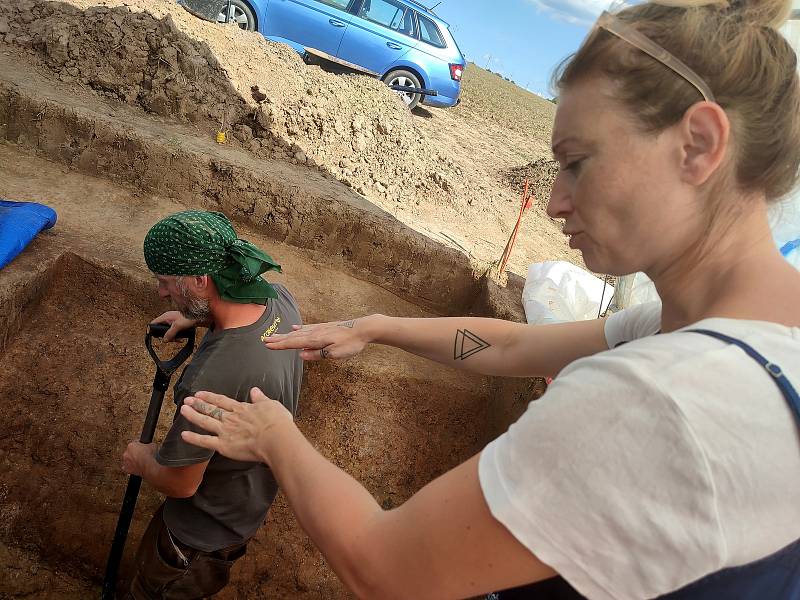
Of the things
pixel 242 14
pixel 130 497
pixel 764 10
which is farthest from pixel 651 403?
pixel 242 14

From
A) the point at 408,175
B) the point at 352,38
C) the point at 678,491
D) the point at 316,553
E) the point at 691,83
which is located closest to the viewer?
the point at 678,491

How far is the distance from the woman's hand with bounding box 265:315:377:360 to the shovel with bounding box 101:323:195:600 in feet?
2.46

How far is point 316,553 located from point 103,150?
3450 mm

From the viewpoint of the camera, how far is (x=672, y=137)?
2.98ft

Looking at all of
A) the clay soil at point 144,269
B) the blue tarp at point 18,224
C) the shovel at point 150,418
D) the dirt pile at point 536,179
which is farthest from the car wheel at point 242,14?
the shovel at point 150,418

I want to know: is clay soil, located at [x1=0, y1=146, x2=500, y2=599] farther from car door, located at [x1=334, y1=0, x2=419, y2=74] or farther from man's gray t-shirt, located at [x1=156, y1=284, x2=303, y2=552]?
car door, located at [x1=334, y1=0, x2=419, y2=74]

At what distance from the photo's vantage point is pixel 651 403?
0.71 meters

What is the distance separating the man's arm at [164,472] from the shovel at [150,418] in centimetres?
24

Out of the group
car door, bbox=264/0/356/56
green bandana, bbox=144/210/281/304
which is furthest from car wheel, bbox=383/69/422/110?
green bandana, bbox=144/210/281/304

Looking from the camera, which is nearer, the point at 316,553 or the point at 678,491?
the point at 678,491

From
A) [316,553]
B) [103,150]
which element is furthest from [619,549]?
[103,150]

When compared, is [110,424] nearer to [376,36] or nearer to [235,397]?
[235,397]

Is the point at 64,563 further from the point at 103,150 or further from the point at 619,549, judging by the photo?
the point at 619,549

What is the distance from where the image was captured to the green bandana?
2.09m
